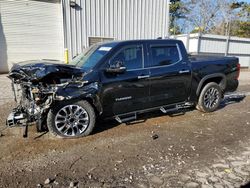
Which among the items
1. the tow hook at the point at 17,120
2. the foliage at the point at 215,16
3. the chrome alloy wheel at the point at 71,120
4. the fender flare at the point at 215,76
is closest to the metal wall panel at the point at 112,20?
the fender flare at the point at 215,76

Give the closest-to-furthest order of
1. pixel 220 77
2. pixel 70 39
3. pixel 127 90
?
pixel 127 90
pixel 220 77
pixel 70 39

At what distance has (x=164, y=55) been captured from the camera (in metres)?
5.48

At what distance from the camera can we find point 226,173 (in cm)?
340

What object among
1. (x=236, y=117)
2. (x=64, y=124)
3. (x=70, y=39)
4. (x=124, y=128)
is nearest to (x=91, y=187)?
(x=64, y=124)

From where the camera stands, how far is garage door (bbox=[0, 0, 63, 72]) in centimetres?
1241

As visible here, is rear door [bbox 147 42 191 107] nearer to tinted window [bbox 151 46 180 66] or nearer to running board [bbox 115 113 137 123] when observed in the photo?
tinted window [bbox 151 46 180 66]

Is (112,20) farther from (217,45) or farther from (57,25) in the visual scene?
(217,45)

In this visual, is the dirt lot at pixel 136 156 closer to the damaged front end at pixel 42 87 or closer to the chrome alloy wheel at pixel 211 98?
the damaged front end at pixel 42 87

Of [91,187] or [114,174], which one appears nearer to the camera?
[91,187]

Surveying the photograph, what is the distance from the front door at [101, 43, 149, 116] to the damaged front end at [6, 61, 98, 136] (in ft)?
1.60

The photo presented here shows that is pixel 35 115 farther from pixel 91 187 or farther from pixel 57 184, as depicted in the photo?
pixel 91 187

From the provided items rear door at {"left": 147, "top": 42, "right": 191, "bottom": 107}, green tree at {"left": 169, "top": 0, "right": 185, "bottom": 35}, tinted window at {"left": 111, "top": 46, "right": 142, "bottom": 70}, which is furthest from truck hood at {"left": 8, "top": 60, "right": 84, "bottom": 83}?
green tree at {"left": 169, "top": 0, "right": 185, "bottom": 35}

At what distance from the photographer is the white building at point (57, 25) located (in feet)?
41.2

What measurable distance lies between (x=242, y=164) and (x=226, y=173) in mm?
464
